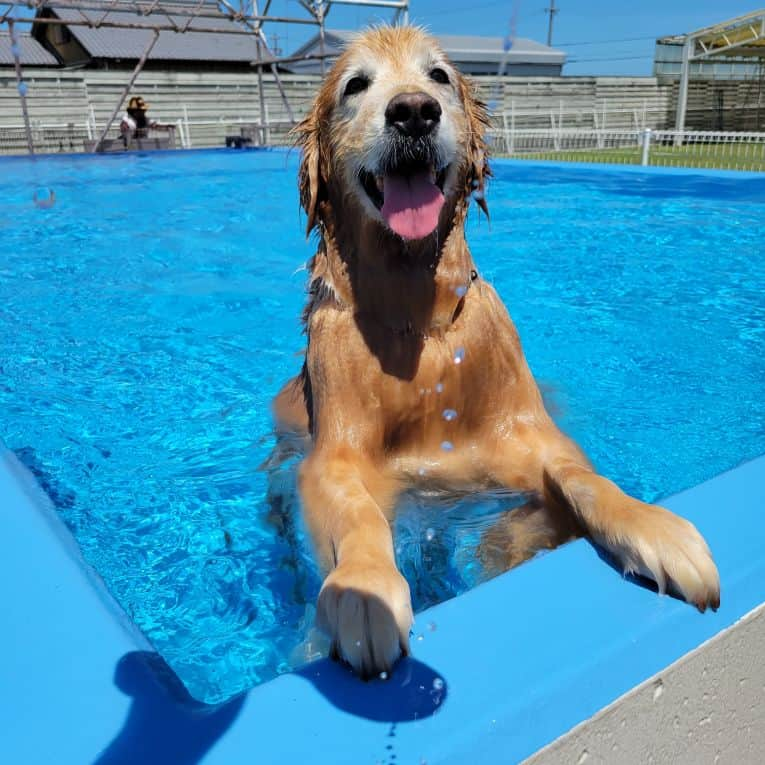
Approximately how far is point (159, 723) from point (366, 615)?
450 mm

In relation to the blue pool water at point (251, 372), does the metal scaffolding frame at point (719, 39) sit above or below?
above

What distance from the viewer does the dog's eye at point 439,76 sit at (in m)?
2.80

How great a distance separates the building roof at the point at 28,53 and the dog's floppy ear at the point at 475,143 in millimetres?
30621

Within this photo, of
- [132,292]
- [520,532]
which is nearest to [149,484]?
[520,532]

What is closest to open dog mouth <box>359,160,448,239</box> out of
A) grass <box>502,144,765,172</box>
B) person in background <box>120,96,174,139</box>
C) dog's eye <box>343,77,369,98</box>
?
dog's eye <box>343,77,369,98</box>

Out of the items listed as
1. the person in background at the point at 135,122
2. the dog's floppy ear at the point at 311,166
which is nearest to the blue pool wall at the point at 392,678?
the dog's floppy ear at the point at 311,166

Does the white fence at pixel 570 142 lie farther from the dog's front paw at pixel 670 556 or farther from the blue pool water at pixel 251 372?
the dog's front paw at pixel 670 556

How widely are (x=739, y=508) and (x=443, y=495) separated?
43.0 inches

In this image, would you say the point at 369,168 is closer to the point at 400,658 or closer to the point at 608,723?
the point at 400,658

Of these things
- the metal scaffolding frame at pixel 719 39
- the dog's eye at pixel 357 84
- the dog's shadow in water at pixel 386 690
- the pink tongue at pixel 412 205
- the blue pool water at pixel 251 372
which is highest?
the metal scaffolding frame at pixel 719 39

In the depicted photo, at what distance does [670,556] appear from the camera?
1634 mm

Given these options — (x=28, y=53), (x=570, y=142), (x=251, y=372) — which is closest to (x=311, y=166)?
(x=251, y=372)

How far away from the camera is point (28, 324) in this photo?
584 cm

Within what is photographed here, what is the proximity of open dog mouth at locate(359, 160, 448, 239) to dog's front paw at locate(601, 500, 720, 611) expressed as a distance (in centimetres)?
120
